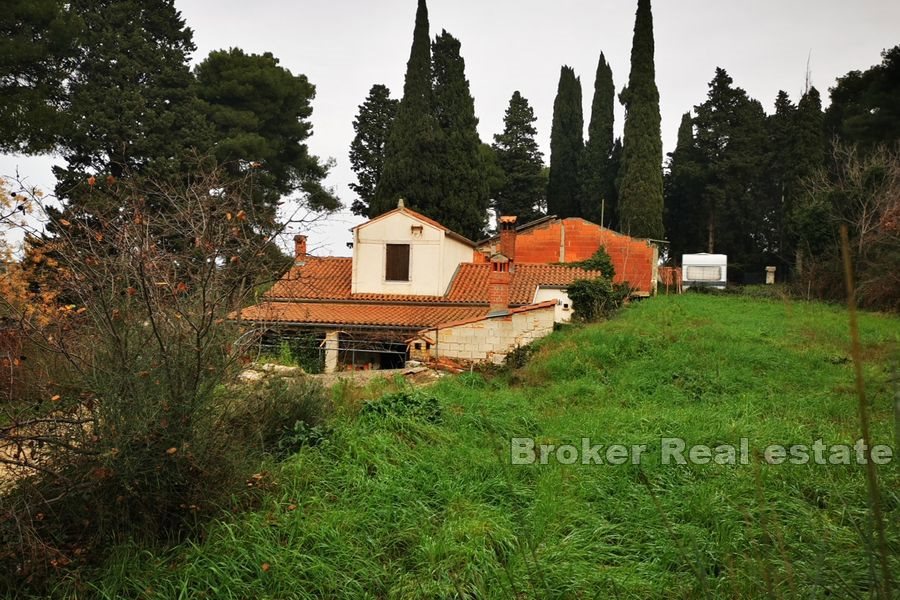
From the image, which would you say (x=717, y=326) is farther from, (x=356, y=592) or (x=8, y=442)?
(x=8, y=442)

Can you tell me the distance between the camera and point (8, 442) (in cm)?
356

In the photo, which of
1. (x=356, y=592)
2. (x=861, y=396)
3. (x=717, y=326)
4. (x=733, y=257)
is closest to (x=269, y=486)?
(x=356, y=592)

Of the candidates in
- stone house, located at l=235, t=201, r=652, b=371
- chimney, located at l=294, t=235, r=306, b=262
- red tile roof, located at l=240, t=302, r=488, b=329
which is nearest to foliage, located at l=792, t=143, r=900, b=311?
stone house, located at l=235, t=201, r=652, b=371

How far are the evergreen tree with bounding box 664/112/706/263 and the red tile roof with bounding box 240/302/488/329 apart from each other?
23.6 meters

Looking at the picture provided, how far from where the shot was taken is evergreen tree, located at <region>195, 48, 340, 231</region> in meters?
25.3

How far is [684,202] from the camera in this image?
116 feet

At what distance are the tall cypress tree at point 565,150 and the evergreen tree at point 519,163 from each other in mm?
1117

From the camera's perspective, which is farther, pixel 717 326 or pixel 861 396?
pixel 717 326

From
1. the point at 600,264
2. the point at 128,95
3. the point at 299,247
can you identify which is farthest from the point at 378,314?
the point at 128,95

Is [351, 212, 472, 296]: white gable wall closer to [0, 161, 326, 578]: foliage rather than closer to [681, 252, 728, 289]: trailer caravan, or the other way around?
[0, 161, 326, 578]: foliage

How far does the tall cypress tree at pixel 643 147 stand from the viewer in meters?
29.8

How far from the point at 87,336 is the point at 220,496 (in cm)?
148

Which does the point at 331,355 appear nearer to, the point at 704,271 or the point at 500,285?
the point at 500,285

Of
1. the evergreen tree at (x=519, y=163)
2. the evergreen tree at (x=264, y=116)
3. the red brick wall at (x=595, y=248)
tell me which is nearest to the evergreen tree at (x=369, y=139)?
the evergreen tree at (x=264, y=116)
